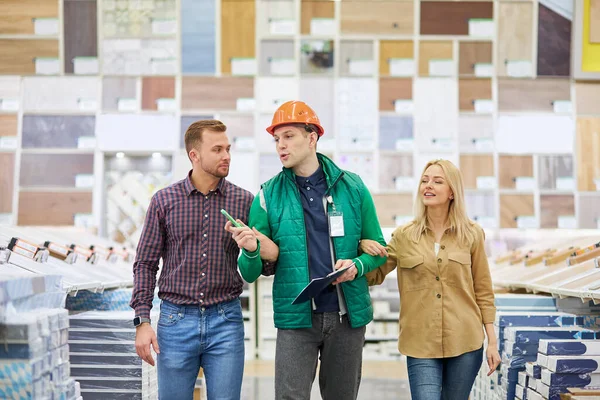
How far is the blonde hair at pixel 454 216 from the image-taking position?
293 centimetres

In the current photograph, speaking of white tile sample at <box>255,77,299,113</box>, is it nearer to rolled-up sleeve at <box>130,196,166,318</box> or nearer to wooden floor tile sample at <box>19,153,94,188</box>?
wooden floor tile sample at <box>19,153,94,188</box>

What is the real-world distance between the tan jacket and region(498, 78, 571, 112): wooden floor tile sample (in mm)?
5569

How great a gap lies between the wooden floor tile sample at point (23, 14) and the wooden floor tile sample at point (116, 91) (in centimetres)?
97

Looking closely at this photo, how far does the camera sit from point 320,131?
2824 mm

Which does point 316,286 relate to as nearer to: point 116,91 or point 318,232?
point 318,232

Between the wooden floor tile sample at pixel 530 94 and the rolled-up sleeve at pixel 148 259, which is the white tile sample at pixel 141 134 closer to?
the wooden floor tile sample at pixel 530 94

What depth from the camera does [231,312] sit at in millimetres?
2707

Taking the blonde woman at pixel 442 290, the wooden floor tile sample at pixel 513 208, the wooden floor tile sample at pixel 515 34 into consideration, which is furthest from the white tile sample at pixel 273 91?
the blonde woman at pixel 442 290

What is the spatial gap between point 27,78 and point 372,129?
3865 mm

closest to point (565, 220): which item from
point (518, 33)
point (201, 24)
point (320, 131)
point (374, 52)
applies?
point (518, 33)

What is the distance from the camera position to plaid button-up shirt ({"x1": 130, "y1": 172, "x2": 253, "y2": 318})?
268 cm

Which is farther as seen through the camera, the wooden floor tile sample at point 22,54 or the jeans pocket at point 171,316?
the wooden floor tile sample at point 22,54

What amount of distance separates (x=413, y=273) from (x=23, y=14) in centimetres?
665

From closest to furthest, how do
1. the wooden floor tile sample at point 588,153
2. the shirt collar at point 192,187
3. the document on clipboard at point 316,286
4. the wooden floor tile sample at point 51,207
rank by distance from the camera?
the document on clipboard at point 316,286 < the shirt collar at point 192,187 < the wooden floor tile sample at point 51,207 < the wooden floor tile sample at point 588,153
